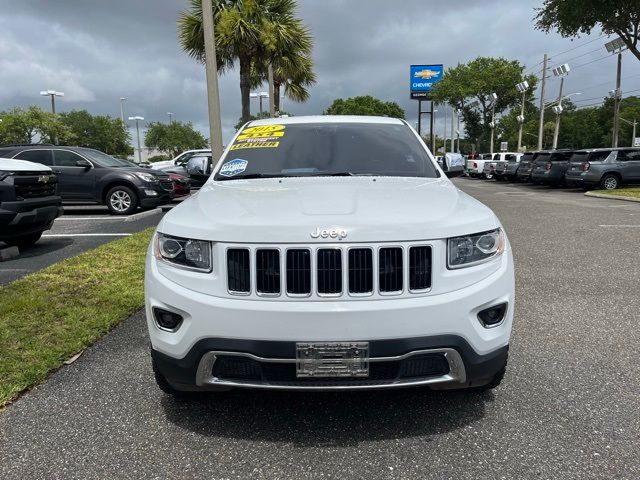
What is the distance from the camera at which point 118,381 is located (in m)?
3.21

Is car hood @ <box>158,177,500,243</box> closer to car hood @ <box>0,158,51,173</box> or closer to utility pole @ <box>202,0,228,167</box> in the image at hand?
car hood @ <box>0,158,51,173</box>

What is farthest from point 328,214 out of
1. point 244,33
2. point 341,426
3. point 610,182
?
point 610,182

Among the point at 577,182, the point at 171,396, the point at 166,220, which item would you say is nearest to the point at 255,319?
the point at 166,220

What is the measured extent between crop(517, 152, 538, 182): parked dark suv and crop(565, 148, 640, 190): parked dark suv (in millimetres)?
5060

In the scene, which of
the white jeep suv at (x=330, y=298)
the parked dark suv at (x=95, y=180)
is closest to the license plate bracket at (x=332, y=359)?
the white jeep suv at (x=330, y=298)

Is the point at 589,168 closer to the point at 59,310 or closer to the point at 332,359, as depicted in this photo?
the point at 59,310

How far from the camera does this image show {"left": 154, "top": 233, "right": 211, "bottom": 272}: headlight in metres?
2.41

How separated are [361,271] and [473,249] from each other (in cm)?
58

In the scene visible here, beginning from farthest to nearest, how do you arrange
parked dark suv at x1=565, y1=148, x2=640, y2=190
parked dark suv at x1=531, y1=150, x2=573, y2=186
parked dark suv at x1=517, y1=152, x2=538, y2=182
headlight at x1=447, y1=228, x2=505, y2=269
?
parked dark suv at x1=517, y1=152, x2=538, y2=182
parked dark suv at x1=531, y1=150, x2=573, y2=186
parked dark suv at x1=565, y1=148, x2=640, y2=190
headlight at x1=447, y1=228, x2=505, y2=269

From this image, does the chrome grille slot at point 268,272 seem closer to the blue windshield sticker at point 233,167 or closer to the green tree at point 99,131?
the blue windshield sticker at point 233,167

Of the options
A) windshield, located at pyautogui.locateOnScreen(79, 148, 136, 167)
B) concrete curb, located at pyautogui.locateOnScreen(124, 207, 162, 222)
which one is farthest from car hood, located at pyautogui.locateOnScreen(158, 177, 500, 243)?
windshield, located at pyautogui.locateOnScreen(79, 148, 136, 167)

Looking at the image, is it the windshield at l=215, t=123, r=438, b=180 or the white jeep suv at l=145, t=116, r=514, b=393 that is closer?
the white jeep suv at l=145, t=116, r=514, b=393

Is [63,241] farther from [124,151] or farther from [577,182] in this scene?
[124,151]

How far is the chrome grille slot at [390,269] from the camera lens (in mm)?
2309
